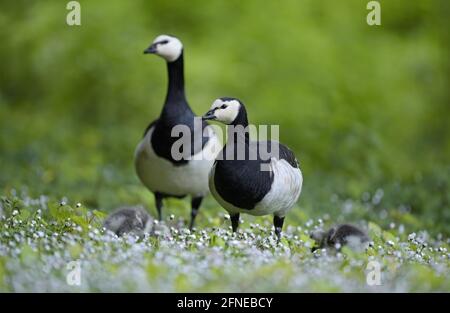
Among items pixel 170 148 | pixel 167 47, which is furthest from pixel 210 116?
pixel 167 47

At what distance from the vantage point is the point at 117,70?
13.9 m

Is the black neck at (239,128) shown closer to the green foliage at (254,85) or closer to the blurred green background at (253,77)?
the green foliage at (254,85)

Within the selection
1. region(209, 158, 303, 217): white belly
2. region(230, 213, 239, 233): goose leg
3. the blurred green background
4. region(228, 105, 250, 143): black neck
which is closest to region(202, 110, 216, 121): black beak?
region(228, 105, 250, 143): black neck

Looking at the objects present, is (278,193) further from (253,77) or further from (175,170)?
(253,77)

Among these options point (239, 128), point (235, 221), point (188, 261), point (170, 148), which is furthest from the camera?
point (170, 148)

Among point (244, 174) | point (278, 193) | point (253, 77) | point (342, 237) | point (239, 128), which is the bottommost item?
point (342, 237)

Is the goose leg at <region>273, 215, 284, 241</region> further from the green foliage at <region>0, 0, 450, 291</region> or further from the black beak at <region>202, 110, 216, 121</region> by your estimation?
the green foliage at <region>0, 0, 450, 291</region>

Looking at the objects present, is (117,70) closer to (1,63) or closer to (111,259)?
(1,63)

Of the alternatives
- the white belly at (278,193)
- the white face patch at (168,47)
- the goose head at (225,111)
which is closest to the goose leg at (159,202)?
the white face patch at (168,47)

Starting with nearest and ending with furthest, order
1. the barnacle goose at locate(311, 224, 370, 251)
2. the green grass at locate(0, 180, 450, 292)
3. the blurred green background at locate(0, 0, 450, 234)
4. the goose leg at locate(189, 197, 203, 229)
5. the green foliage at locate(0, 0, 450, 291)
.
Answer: the green grass at locate(0, 180, 450, 292) → the barnacle goose at locate(311, 224, 370, 251) → the goose leg at locate(189, 197, 203, 229) → the green foliage at locate(0, 0, 450, 291) → the blurred green background at locate(0, 0, 450, 234)

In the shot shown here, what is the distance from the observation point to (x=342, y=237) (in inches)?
279

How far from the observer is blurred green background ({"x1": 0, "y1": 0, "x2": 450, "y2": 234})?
12961 millimetres

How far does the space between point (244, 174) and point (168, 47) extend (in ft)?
6.74
